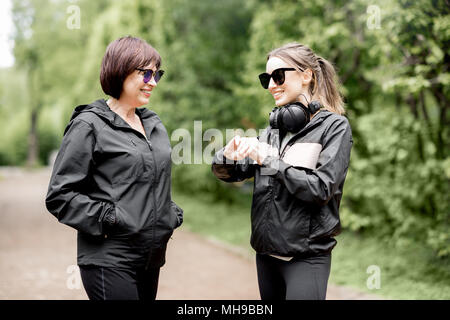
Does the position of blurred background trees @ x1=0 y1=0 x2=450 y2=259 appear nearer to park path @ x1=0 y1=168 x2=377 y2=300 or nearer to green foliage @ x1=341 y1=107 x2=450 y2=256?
green foliage @ x1=341 y1=107 x2=450 y2=256

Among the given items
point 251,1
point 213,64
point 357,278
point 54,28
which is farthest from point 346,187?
point 54,28

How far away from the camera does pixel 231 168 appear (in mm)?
2770

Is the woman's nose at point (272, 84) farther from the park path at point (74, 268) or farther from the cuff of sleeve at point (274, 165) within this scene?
the park path at point (74, 268)

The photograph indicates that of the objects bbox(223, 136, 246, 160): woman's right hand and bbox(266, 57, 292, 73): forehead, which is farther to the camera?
bbox(266, 57, 292, 73): forehead

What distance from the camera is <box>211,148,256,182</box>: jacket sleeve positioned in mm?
2732

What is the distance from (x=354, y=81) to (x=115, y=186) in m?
7.17

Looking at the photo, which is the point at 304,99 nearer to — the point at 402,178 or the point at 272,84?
the point at 272,84

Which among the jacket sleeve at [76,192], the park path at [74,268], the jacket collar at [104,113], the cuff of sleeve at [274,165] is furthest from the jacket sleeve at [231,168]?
the park path at [74,268]

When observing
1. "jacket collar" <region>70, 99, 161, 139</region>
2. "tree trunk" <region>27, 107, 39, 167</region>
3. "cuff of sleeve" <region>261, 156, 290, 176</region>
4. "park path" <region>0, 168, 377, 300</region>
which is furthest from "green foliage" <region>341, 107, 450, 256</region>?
"tree trunk" <region>27, 107, 39, 167</region>

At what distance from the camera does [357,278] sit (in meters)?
6.51

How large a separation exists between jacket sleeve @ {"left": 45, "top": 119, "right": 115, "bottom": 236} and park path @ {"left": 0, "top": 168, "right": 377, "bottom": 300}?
3.90 metres
